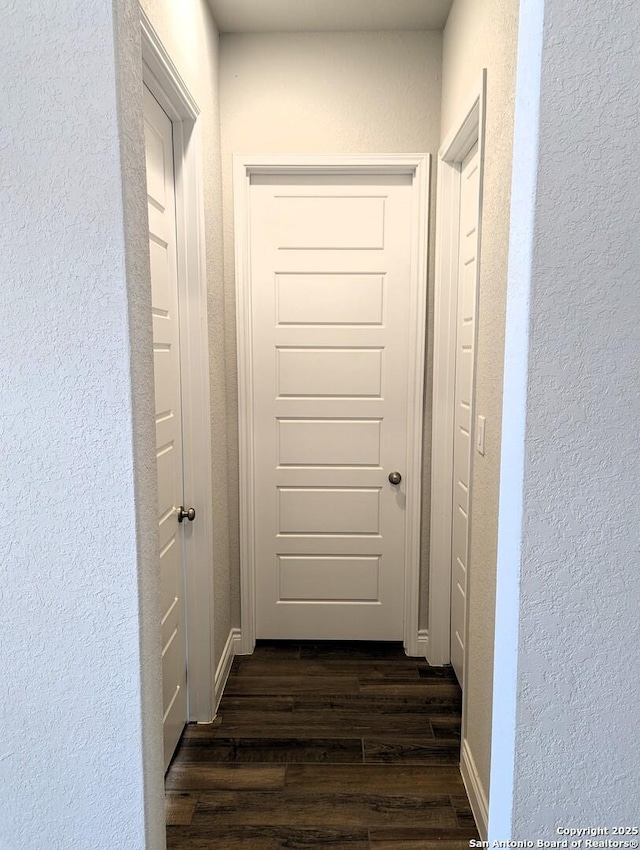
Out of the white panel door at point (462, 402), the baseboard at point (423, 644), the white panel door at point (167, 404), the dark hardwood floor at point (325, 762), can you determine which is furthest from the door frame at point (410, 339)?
the white panel door at point (167, 404)

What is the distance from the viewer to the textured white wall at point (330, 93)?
245 centimetres

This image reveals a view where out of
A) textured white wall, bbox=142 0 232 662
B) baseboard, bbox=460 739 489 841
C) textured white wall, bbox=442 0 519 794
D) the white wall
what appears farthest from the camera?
textured white wall, bbox=142 0 232 662

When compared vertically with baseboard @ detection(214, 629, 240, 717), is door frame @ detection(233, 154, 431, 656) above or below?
above

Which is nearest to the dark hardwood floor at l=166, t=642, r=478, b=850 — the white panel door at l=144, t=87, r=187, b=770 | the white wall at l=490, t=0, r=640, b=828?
the white panel door at l=144, t=87, r=187, b=770

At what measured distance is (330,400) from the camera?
2.71 meters

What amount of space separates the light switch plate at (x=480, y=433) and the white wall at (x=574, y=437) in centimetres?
81

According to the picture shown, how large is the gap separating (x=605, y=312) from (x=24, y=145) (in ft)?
3.18

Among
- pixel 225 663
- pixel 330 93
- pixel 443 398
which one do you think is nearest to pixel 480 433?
pixel 443 398

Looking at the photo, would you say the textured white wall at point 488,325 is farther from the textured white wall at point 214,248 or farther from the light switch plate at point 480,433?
the textured white wall at point 214,248

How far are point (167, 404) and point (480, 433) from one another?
103cm

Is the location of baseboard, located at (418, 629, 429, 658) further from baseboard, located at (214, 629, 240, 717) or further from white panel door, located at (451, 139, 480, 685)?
baseboard, located at (214, 629, 240, 717)

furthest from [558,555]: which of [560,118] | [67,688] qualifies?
[67,688]

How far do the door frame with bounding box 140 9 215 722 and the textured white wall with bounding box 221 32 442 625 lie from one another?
532 mm

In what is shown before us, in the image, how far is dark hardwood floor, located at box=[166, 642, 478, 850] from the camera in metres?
1.73
